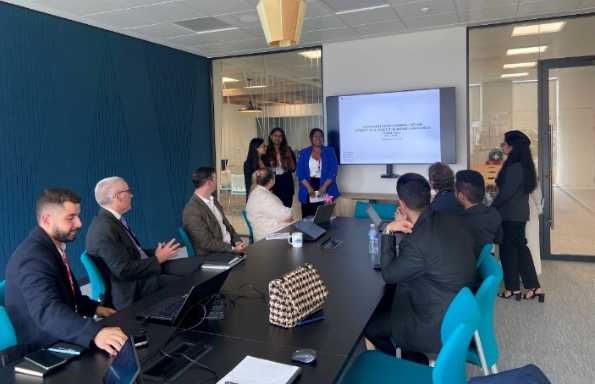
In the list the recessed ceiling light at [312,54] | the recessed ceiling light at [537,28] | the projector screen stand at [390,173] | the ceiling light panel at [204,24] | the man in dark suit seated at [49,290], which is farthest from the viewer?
the recessed ceiling light at [312,54]

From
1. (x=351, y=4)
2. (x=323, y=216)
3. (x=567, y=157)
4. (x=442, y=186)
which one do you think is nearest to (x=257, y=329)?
(x=442, y=186)

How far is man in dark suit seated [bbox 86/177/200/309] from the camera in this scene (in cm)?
285

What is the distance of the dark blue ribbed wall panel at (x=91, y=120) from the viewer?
4.64 m

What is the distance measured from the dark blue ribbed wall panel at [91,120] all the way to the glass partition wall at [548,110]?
4.06 meters

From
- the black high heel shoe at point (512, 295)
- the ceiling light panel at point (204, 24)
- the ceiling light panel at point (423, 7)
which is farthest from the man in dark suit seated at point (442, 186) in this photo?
the ceiling light panel at point (204, 24)

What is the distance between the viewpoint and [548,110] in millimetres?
5828

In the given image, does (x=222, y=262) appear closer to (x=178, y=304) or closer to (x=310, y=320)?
(x=178, y=304)

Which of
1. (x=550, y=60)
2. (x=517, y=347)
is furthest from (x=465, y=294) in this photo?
(x=550, y=60)

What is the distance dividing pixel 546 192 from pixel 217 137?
4843 millimetres

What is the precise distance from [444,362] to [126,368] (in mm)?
964

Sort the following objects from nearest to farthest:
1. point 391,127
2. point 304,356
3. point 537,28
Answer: point 304,356, point 537,28, point 391,127

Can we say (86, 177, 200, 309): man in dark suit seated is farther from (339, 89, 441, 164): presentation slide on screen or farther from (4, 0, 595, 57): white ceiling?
(339, 89, 441, 164): presentation slide on screen

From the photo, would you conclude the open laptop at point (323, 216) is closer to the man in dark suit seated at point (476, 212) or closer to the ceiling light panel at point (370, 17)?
the man in dark suit seated at point (476, 212)

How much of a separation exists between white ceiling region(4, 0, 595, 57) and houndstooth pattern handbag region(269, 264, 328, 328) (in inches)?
141
